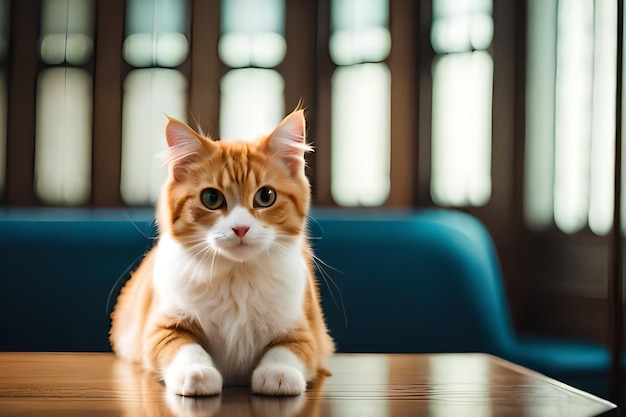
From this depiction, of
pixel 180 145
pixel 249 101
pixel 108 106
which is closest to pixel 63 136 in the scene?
pixel 108 106

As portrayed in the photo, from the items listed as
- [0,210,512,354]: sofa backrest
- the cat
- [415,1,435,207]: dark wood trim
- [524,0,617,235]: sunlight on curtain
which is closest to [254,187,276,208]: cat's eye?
the cat

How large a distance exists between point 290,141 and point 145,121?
263 centimetres

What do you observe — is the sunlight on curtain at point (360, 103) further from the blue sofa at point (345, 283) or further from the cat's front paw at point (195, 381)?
the cat's front paw at point (195, 381)

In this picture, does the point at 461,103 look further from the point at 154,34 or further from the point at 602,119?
the point at 154,34

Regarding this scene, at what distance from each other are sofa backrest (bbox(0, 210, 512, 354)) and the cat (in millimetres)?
781

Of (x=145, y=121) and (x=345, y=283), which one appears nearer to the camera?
(x=345, y=283)

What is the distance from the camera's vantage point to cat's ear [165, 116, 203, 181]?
0.98 meters

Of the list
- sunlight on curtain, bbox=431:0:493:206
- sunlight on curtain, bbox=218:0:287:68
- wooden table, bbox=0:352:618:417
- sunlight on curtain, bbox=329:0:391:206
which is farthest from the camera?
sunlight on curtain, bbox=218:0:287:68

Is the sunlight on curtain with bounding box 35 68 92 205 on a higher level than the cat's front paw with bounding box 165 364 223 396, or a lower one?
higher

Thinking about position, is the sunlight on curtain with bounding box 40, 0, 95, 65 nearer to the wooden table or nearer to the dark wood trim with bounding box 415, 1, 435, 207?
the dark wood trim with bounding box 415, 1, 435, 207

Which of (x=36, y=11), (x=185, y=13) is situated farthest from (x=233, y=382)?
(x=36, y=11)

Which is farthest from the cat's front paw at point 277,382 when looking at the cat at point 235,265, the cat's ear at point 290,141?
the cat's ear at point 290,141

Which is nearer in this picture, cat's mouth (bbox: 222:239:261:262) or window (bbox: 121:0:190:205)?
cat's mouth (bbox: 222:239:261:262)

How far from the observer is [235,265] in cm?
97
